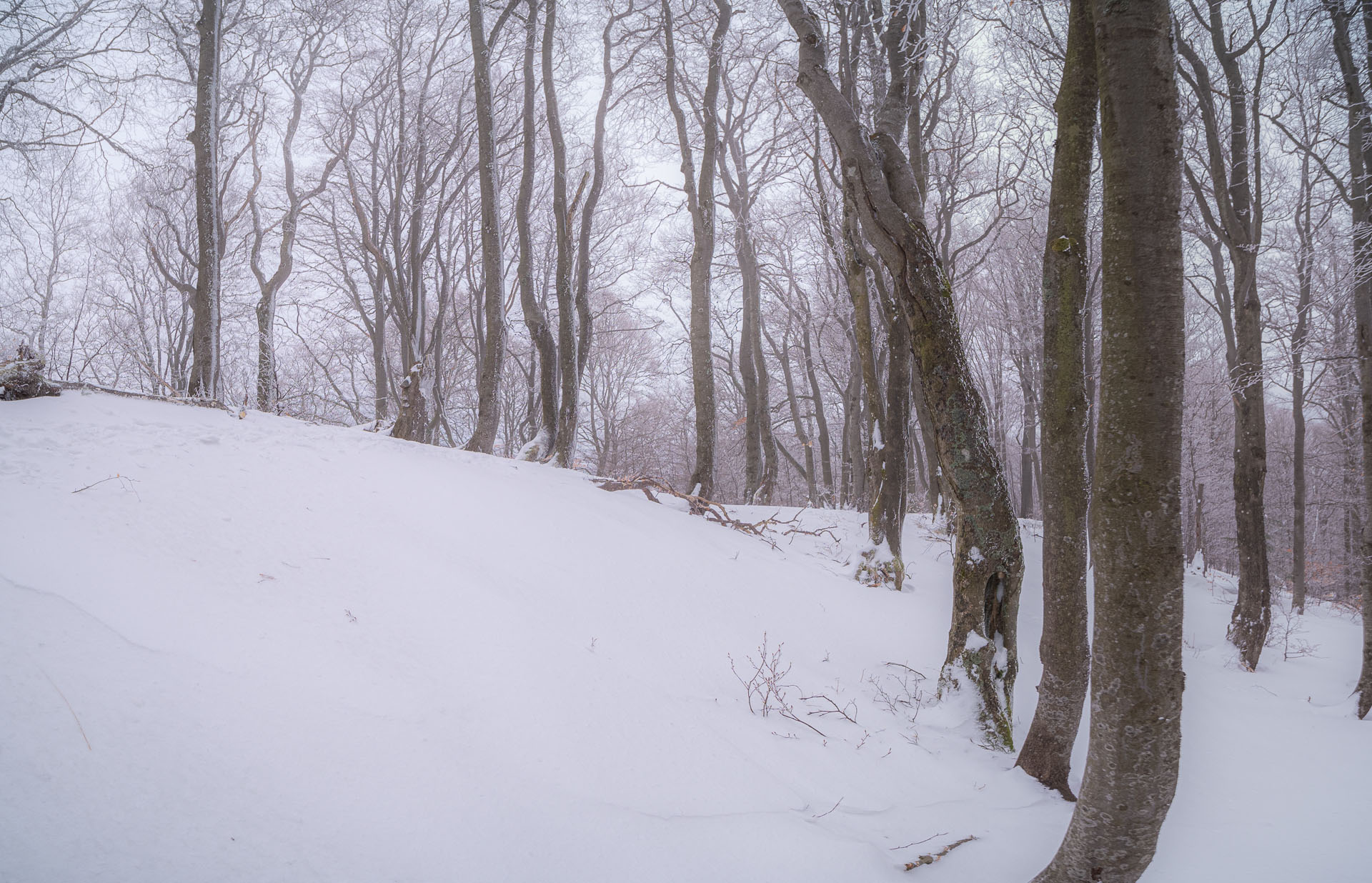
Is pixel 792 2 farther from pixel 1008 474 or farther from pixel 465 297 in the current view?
pixel 1008 474

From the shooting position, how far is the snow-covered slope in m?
1.56

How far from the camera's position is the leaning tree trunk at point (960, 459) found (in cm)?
311

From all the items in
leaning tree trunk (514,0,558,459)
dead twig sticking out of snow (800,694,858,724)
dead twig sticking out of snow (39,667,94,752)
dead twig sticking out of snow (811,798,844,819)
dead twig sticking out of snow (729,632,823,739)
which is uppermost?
leaning tree trunk (514,0,558,459)

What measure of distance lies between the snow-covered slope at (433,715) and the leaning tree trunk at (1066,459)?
12.2 inches

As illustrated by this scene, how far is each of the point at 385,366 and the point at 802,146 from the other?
10.3 metres

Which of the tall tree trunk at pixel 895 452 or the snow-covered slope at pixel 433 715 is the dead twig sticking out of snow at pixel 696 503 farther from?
the snow-covered slope at pixel 433 715

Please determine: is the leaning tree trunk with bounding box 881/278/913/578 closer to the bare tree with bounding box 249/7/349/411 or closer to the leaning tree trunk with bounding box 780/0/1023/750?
the leaning tree trunk with bounding box 780/0/1023/750

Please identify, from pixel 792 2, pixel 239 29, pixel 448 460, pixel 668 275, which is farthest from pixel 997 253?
pixel 239 29

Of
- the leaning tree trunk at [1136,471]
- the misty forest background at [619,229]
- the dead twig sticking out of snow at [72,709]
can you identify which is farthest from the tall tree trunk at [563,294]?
the leaning tree trunk at [1136,471]

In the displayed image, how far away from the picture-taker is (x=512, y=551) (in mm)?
3541

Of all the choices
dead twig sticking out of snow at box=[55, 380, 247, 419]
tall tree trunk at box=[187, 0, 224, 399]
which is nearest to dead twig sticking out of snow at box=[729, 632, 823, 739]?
dead twig sticking out of snow at box=[55, 380, 247, 419]

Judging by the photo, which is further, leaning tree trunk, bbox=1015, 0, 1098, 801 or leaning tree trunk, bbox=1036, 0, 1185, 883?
leaning tree trunk, bbox=1015, 0, 1098, 801

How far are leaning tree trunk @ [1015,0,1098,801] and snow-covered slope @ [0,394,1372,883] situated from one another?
31cm

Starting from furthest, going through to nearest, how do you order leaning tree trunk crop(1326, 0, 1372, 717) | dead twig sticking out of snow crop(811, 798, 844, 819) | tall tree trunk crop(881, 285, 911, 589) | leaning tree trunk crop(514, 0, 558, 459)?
leaning tree trunk crop(514, 0, 558, 459) → tall tree trunk crop(881, 285, 911, 589) → leaning tree trunk crop(1326, 0, 1372, 717) → dead twig sticking out of snow crop(811, 798, 844, 819)
